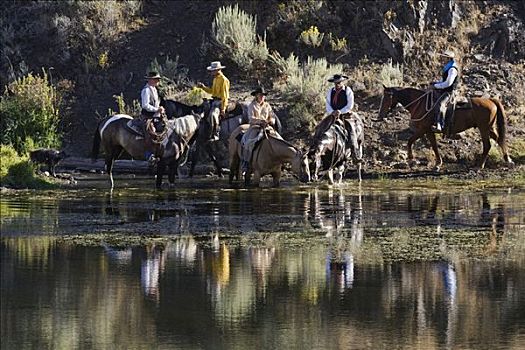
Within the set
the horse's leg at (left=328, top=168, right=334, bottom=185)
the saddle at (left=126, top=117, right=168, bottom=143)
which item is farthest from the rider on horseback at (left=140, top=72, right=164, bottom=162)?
the horse's leg at (left=328, top=168, right=334, bottom=185)

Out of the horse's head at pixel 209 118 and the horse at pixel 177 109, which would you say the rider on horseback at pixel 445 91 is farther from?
the horse at pixel 177 109

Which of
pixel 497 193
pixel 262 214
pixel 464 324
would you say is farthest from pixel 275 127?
pixel 464 324

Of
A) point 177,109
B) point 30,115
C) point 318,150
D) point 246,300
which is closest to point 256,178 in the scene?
point 318,150

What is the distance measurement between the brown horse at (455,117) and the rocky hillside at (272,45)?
1923 millimetres

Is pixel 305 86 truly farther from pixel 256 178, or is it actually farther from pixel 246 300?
pixel 246 300

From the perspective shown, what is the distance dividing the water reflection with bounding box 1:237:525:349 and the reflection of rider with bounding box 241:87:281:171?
30.4 feet

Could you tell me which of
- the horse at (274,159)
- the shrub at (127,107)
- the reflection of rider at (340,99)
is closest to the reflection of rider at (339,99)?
the reflection of rider at (340,99)

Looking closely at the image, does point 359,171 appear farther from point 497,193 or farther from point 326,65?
point 326,65

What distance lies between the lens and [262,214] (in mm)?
20812

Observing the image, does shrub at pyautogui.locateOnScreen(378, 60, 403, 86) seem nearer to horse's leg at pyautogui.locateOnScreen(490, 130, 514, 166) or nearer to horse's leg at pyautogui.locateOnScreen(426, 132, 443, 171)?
horse's leg at pyautogui.locateOnScreen(426, 132, 443, 171)

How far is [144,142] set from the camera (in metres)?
26.5

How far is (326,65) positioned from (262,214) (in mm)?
13599

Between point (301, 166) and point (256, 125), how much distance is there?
1433 millimetres

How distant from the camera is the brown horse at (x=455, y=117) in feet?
97.1
